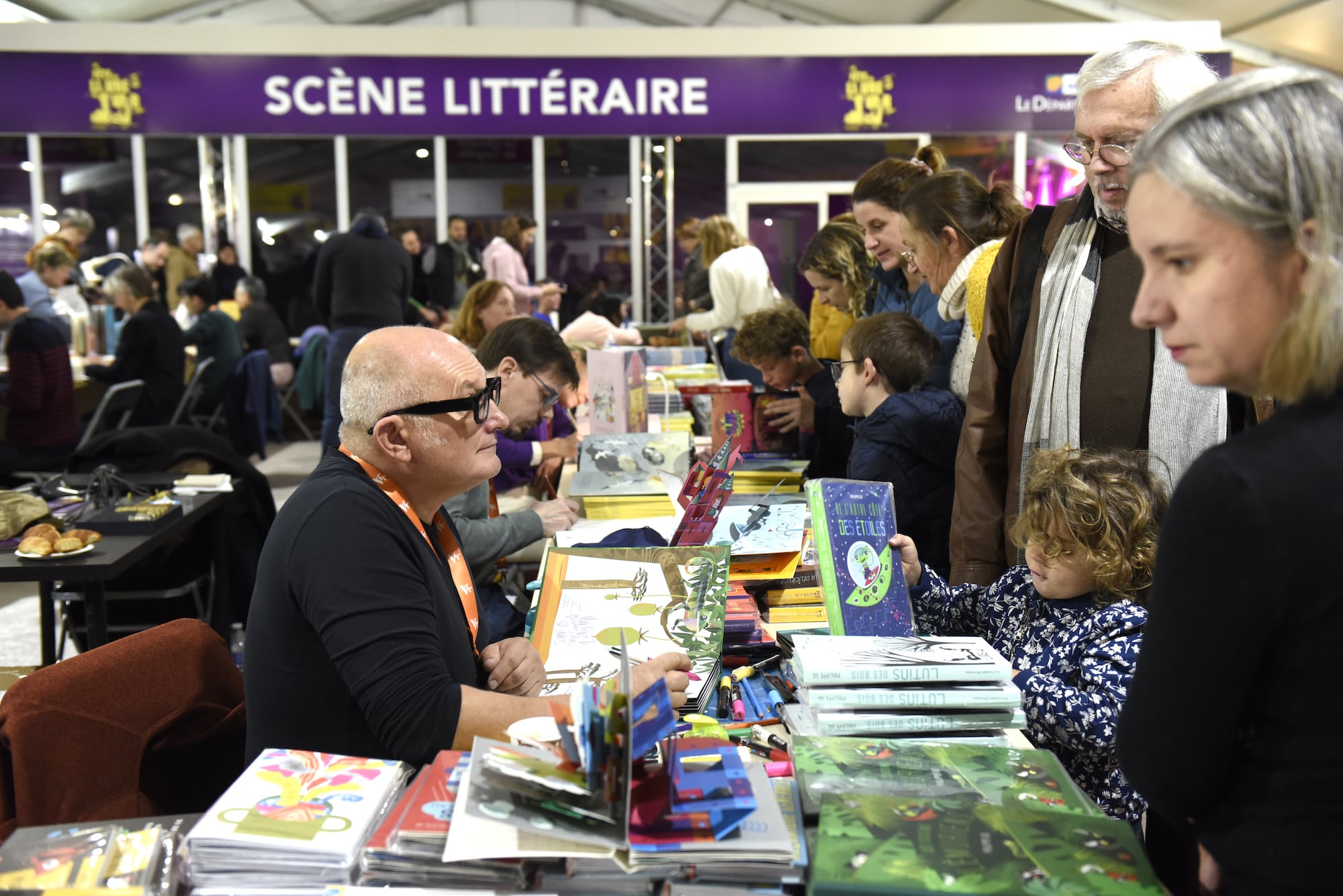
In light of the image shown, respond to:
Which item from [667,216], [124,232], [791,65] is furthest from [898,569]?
[124,232]

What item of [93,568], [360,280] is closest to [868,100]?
[360,280]

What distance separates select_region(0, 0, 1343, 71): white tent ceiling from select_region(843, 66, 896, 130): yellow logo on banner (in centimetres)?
241

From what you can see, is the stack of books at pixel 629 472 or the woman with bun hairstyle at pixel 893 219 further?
the woman with bun hairstyle at pixel 893 219

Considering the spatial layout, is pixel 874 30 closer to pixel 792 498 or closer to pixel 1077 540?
pixel 792 498

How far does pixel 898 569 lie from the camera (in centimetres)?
198

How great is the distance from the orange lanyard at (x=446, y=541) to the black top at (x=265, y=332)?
8.56 meters

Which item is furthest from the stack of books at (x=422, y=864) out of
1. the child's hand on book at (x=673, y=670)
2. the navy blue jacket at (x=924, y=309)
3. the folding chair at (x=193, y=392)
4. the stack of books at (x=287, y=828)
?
the folding chair at (x=193, y=392)

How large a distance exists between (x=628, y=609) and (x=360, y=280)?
5367mm

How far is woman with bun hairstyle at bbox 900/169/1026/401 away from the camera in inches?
118

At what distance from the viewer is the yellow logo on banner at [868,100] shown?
9953 mm

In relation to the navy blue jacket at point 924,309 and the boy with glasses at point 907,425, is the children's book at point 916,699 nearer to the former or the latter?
the boy with glasses at point 907,425

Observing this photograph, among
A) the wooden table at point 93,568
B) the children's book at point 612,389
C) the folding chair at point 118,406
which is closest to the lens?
the wooden table at point 93,568

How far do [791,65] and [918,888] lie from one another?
9780mm

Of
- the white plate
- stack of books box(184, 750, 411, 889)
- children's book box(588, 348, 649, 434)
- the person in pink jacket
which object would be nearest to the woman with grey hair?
stack of books box(184, 750, 411, 889)
